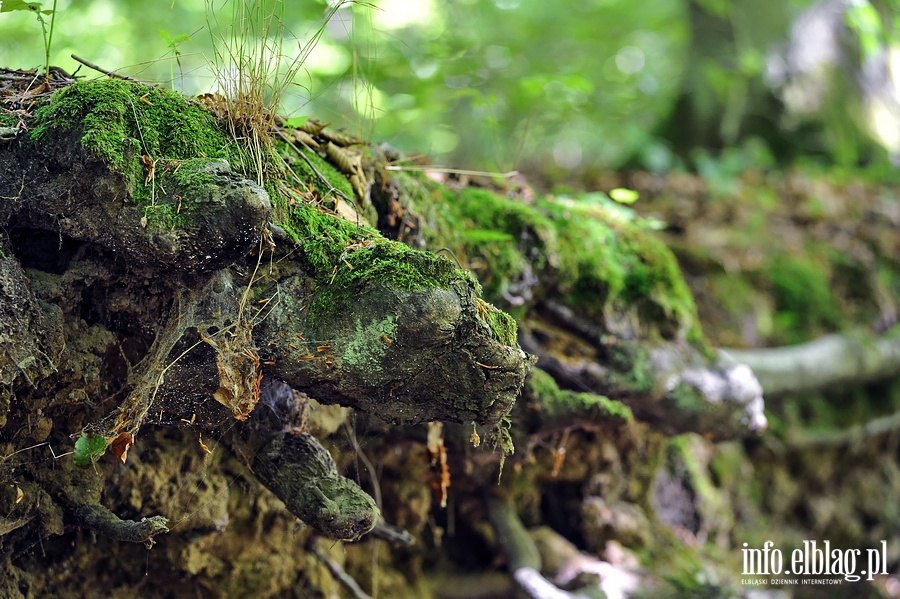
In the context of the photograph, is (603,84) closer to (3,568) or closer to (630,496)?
(630,496)

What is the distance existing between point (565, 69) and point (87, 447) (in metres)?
7.44

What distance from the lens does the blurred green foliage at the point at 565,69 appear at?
604 centimetres

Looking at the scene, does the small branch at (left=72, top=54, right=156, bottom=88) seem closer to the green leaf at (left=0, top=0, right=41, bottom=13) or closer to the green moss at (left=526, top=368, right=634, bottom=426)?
the green leaf at (left=0, top=0, right=41, bottom=13)

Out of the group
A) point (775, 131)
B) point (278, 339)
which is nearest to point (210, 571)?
point (278, 339)

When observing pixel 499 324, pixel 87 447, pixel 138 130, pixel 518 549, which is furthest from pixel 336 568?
pixel 138 130

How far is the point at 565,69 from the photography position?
27.1ft

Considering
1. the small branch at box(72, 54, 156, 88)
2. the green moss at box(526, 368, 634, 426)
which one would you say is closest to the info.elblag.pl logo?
the green moss at box(526, 368, 634, 426)

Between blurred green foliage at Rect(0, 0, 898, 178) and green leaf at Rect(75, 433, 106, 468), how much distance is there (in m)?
3.57

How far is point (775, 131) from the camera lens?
26.5 feet

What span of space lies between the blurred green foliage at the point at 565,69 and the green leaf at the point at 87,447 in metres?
3.57

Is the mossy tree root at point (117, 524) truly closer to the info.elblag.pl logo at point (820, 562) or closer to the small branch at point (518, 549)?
the small branch at point (518, 549)

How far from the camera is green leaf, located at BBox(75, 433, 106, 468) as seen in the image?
6.40ft

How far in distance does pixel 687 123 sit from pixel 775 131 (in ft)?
3.44

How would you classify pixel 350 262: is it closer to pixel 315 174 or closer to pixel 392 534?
pixel 315 174
